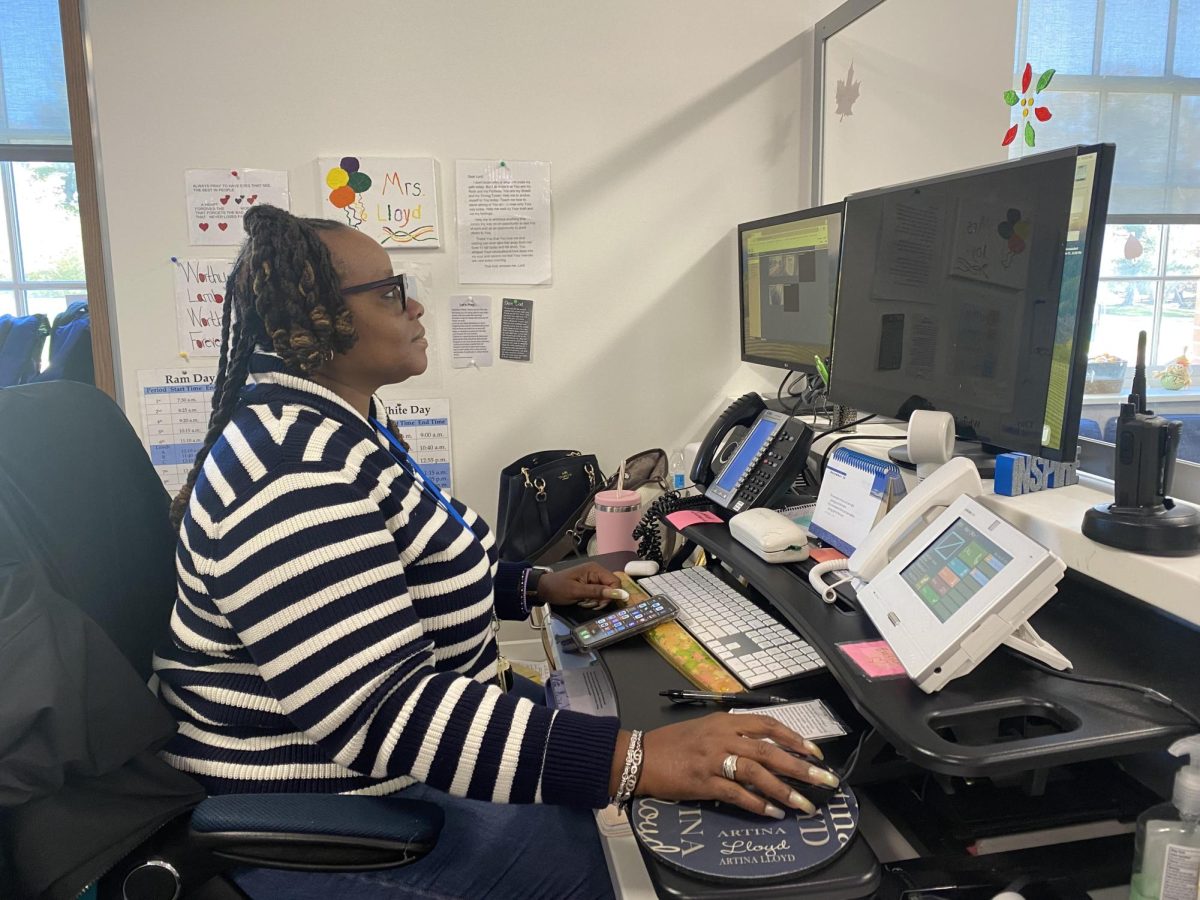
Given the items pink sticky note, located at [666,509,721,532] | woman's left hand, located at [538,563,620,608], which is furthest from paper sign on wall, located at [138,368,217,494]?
pink sticky note, located at [666,509,721,532]

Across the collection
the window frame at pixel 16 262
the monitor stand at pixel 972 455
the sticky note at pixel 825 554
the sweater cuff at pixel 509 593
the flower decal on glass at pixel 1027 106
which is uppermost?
the flower decal on glass at pixel 1027 106

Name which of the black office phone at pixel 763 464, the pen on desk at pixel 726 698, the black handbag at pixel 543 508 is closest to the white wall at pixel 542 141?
the black handbag at pixel 543 508

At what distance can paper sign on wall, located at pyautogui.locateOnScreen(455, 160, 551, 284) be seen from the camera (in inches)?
90.6

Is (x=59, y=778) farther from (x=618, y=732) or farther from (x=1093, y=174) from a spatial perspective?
(x=1093, y=174)

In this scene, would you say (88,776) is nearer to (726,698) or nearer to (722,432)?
(726,698)

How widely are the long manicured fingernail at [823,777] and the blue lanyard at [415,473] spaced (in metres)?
0.54

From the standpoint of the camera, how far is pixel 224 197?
220cm

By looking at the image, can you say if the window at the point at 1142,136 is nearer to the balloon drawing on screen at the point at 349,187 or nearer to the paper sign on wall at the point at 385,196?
the paper sign on wall at the point at 385,196

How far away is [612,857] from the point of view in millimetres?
874

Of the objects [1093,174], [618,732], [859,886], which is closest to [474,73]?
[1093,174]

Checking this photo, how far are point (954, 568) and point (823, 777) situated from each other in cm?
27

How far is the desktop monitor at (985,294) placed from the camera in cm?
101

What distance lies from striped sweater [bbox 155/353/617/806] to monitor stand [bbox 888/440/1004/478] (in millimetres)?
727

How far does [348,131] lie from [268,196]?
0.28 m
